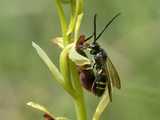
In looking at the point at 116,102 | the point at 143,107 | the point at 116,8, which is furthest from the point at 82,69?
the point at 116,8

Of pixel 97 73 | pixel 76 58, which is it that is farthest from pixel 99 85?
pixel 76 58

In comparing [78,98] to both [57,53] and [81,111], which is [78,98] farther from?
[57,53]

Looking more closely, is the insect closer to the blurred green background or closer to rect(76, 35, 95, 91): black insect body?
rect(76, 35, 95, 91): black insect body

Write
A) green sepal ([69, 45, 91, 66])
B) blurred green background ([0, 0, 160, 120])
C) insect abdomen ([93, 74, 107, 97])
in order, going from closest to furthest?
green sepal ([69, 45, 91, 66]) < insect abdomen ([93, 74, 107, 97]) < blurred green background ([0, 0, 160, 120])

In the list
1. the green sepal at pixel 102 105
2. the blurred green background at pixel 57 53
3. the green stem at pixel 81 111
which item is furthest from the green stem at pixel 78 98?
the blurred green background at pixel 57 53

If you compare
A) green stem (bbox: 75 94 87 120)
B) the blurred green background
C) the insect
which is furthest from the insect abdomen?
the blurred green background

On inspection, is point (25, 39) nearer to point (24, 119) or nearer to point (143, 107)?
point (24, 119)

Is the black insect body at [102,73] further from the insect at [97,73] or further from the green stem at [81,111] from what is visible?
the green stem at [81,111]
